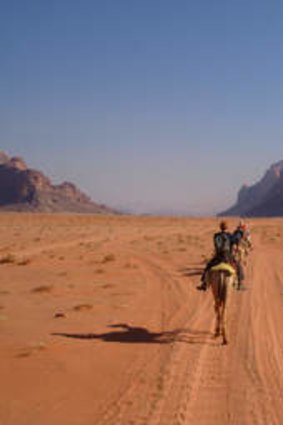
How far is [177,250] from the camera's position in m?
36.1

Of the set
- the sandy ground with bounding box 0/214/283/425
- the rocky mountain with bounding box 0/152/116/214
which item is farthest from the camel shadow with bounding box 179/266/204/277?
the rocky mountain with bounding box 0/152/116/214

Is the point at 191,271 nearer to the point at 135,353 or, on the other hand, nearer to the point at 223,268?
the point at 223,268

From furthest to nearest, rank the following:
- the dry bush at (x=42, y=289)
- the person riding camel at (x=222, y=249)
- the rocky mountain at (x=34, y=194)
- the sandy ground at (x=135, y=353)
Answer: the rocky mountain at (x=34, y=194), the dry bush at (x=42, y=289), the person riding camel at (x=222, y=249), the sandy ground at (x=135, y=353)

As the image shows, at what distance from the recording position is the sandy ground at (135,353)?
8.45m

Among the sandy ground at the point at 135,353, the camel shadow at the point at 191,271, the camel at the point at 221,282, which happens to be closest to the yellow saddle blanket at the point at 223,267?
the camel at the point at 221,282

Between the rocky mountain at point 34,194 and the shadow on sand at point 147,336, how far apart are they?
153230 mm

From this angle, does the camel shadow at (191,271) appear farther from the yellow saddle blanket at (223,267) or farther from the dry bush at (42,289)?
the yellow saddle blanket at (223,267)

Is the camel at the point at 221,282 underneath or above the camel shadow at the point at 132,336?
above

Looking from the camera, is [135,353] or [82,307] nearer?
[135,353]

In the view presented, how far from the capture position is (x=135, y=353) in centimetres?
1169

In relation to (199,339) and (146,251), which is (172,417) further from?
(146,251)

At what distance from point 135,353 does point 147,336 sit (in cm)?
154

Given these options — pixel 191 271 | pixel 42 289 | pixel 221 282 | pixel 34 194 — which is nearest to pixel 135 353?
pixel 221 282

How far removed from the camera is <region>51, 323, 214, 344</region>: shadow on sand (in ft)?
41.5
